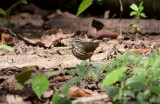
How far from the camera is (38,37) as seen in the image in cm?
497

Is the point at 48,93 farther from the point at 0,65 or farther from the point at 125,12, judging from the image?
the point at 125,12

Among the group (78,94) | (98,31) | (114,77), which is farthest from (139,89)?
(98,31)

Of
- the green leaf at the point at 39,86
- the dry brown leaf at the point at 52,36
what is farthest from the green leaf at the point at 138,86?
the dry brown leaf at the point at 52,36

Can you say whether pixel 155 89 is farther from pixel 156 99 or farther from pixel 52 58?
pixel 52 58

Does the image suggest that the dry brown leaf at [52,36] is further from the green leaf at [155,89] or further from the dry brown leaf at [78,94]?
the green leaf at [155,89]

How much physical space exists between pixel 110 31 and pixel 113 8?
1.35 metres

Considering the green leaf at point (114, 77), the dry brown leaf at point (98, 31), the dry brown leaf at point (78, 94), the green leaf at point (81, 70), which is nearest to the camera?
the green leaf at point (114, 77)

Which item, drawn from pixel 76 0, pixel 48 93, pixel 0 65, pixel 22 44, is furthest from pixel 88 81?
pixel 76 0

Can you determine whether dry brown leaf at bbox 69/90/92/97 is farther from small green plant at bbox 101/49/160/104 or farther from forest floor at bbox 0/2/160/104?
small green plant at bbox 101/49/160/104

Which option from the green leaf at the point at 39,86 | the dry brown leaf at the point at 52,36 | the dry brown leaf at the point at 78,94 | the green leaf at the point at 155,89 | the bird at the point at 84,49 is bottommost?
the dry brown leaf at the point at 78,94

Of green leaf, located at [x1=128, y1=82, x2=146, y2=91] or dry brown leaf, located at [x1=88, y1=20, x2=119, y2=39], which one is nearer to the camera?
green leaf, located at [x1=128, y1=82, x2=146, y2=91]

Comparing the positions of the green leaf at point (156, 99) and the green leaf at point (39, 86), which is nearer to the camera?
the green leaf at point (156, 99)

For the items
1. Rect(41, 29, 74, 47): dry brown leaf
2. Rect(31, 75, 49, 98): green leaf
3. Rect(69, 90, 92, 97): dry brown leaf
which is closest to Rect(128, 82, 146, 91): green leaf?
Rect(69, 90, 92, 97): dry brown leaf

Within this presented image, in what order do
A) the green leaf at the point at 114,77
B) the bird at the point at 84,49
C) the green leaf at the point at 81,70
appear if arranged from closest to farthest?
the green leaf at the point at 114,77, the green leaf at the point at 81,70, the bird at the point at 84,49
